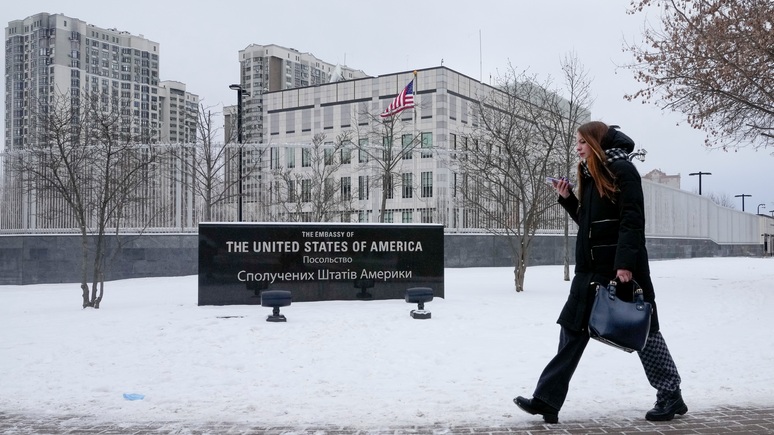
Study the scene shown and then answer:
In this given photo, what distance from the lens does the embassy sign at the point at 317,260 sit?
10.7m

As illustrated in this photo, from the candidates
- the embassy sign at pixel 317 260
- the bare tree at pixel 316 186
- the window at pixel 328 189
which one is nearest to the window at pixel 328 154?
the bare tree at pixel 316 186

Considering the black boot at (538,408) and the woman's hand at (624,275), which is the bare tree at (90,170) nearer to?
the black boot at (538,408)

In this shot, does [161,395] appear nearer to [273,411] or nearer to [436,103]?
[273,411]

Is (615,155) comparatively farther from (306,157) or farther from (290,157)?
(306,157)

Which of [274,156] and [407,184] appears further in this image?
[407,184]

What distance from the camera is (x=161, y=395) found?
5.77 metres

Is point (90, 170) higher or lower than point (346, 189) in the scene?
higher

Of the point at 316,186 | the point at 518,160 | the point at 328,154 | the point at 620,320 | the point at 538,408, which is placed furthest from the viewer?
the point at 316,186

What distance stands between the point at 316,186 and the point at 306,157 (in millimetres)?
1155

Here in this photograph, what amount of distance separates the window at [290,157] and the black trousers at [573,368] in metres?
16.8

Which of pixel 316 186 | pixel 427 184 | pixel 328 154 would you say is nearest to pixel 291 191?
pixel 316 186

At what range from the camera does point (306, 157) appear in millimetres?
21484

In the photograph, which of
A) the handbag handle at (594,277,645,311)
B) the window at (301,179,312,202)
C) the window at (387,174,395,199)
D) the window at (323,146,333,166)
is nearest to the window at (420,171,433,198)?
the window at (387,174,395,199)

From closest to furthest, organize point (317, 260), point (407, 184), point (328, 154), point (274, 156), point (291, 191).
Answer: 1. point (317, 260)
2. point (274, 156)
3. point (291, 191)
4. point (328, 154)
5. point (407, 184)
